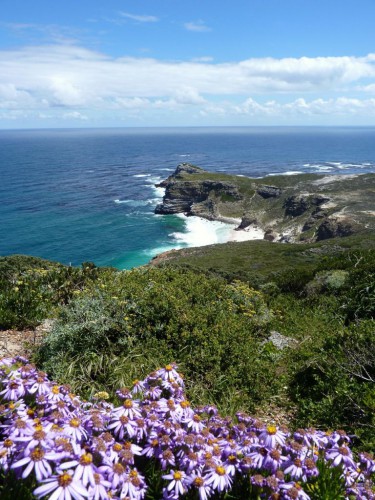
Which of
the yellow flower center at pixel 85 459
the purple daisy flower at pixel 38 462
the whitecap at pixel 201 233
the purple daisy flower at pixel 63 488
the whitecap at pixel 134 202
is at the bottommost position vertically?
the whitecap at pixel 201 233

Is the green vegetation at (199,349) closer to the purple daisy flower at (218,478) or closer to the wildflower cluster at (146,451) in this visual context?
the wildflower cluster at (146,451)

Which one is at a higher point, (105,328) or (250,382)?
(105,328)

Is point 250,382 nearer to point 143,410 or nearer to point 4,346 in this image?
point 143,410

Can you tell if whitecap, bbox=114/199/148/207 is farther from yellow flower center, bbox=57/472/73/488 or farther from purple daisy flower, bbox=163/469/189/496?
yellow flower center, bbox=57/472/73/488

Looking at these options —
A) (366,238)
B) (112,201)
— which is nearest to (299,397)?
(366,238)

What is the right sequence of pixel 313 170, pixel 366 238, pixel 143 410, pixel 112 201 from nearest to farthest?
pixel 143 410 < pixel 366 238 < pixel 112 201 < pixel 313 170

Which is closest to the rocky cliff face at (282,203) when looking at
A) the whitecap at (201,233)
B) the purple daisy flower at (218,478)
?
the whitecap at (201,233)
